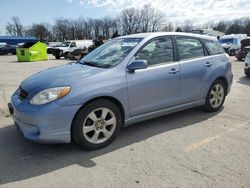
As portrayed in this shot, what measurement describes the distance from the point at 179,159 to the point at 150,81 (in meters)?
1.32

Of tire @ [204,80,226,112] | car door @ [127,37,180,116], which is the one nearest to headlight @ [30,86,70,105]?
car door @ [127,37,180,116]

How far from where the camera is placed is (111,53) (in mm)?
4434

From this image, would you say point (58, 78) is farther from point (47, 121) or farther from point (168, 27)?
point (168, 27)

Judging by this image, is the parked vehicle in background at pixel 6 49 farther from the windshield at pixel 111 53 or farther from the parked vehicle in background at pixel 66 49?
the windshield at pixel 111 53

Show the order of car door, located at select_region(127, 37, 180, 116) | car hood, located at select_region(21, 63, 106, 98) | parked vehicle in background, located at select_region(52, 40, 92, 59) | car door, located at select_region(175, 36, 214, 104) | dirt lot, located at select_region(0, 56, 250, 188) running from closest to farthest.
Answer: dirt lot, located at select_region(0, 56, 250, 188) < car hood, located at select_region(21, 63, 106, 98) < car door, located at select_region(127, 37, 180, 116) < car door, located at select_region(175, 36, 214, 104) < parked vehicle in background, located at select_region(52, 40, 92, 59)

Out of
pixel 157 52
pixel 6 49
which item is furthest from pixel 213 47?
pixel 6 49

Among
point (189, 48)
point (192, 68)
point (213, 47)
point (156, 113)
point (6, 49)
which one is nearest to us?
point (156, 113)

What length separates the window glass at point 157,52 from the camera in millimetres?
4257

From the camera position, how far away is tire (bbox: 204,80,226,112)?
5.30m

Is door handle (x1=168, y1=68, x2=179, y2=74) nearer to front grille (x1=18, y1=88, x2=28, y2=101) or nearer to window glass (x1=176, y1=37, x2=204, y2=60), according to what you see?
window glass (x1=176, y1=37, x2=204, y2=60)

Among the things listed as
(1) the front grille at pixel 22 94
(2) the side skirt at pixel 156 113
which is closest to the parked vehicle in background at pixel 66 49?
(2) the side skirt at pixel 156 113

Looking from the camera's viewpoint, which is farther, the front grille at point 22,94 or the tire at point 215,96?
the tire at point 215,96

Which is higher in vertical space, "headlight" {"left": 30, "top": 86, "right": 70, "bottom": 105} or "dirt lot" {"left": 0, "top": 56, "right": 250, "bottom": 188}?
"headlight" {"left": 30, "top": 86, "right": 70, "bottom": 105}

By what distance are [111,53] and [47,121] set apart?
169 cm
